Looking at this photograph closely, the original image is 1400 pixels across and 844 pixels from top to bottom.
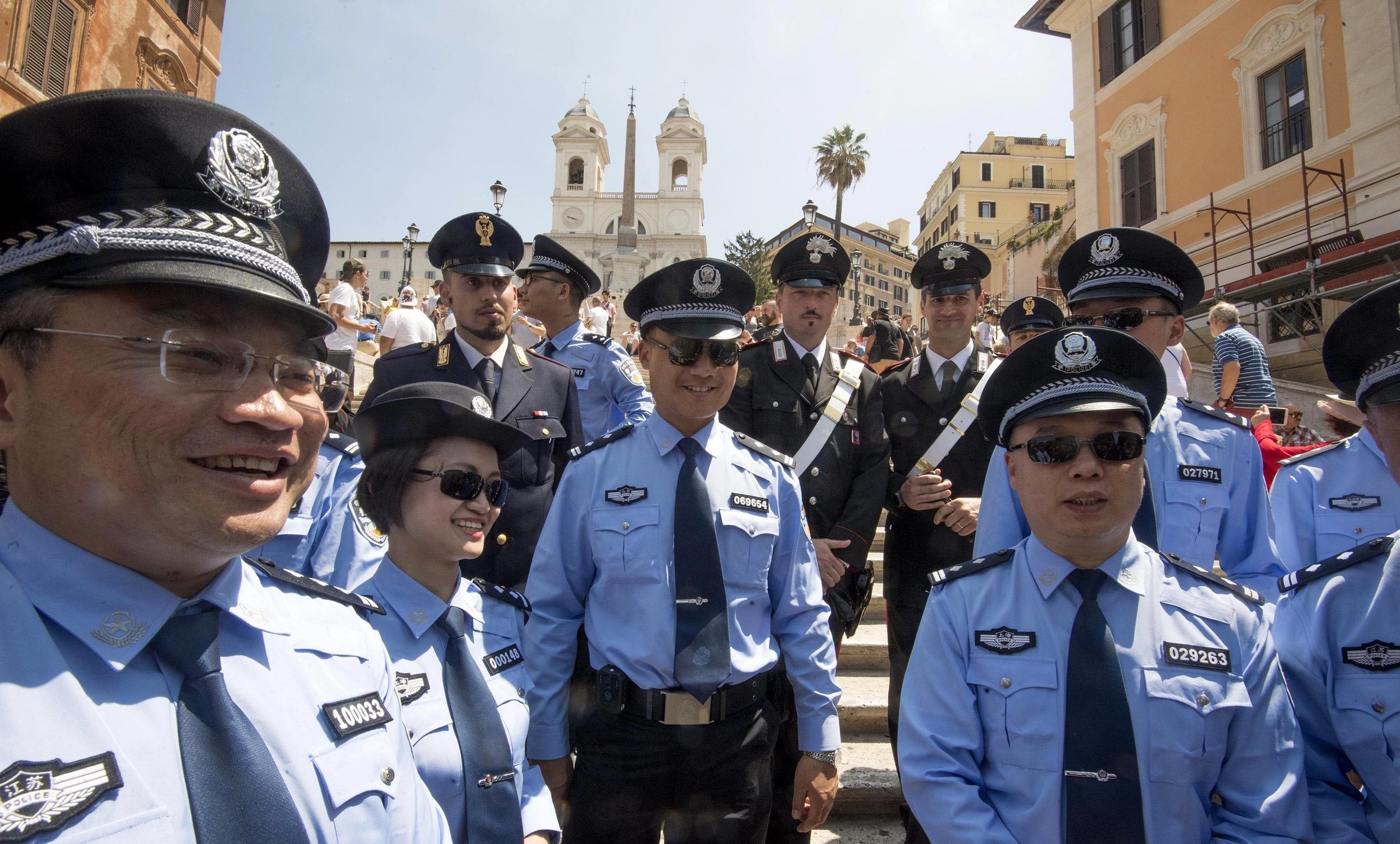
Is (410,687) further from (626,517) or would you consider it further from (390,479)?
(626,517)

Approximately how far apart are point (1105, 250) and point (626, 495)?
7.31 ft

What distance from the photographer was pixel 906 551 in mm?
3791

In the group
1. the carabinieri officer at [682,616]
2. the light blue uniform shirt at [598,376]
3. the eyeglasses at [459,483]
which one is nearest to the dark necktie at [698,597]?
the carabinieri officer at [682,616]

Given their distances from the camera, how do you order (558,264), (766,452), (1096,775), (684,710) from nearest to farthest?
(1096,775), (684,710), (766,452), (558,264)

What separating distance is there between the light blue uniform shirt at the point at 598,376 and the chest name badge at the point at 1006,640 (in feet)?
10.3

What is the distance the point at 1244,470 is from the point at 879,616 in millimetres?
3309

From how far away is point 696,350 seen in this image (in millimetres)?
2793

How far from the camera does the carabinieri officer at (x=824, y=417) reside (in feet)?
12.0

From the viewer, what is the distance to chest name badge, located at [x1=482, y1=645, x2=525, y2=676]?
227 cm

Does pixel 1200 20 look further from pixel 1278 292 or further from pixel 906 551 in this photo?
pixel 906 551

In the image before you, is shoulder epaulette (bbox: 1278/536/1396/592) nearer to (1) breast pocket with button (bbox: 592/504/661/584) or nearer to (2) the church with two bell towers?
(1) breast pocket with button (bbox: 592/504/661/584)

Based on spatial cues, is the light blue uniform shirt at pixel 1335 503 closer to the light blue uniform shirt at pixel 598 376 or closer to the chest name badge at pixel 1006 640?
the chest name badge at pixel 1006 640

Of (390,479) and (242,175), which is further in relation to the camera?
(390,479)

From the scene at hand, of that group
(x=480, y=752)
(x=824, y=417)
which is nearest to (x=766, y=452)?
(x=824, y=417)
